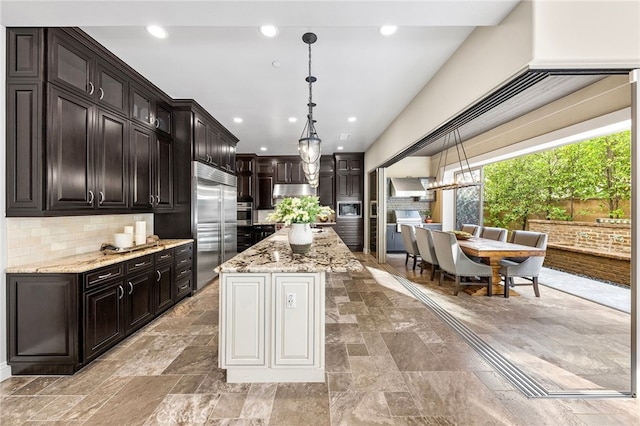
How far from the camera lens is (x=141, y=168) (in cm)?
327

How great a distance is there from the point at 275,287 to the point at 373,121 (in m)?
3.90

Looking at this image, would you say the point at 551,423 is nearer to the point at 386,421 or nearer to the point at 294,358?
the point at 386,421

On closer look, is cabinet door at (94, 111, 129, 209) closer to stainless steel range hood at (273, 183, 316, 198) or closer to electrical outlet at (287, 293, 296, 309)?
electrical outlet at (287, 293, 296, 309)

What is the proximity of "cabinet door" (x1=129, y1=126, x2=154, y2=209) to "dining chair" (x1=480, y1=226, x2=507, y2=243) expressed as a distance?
5.58 meters

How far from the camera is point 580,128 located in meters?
3.69

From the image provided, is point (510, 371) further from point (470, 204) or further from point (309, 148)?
point (470, 204)

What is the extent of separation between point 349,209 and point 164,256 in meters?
5.35

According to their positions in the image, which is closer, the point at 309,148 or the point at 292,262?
the point at 292,262

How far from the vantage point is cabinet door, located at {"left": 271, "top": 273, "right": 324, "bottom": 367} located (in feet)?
6.63

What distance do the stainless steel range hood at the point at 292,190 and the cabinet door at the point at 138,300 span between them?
192 inches

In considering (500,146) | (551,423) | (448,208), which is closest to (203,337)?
(551,423)

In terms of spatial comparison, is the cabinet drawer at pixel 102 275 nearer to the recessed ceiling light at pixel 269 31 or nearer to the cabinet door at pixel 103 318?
the cabinet door at pixel 103 318

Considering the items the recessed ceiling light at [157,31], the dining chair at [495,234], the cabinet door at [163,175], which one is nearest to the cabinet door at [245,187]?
the cabinet door at [163,175]

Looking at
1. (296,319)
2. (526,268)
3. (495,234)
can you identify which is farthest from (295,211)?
(495,234)
